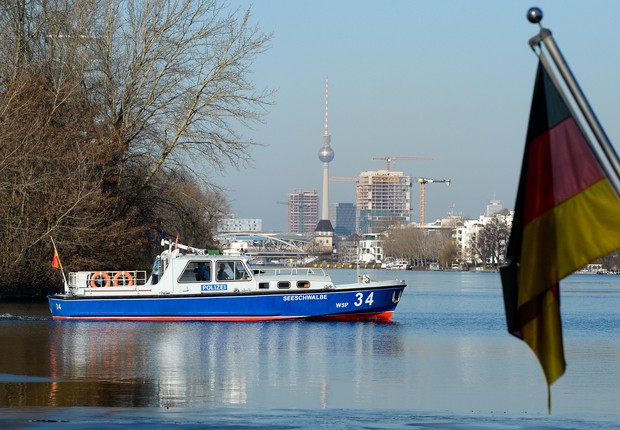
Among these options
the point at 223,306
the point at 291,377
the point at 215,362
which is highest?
the point at 223,306

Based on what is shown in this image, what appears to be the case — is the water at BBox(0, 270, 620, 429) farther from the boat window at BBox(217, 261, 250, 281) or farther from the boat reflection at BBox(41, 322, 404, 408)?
the boat window at BBox(217, 261, 250, 281)

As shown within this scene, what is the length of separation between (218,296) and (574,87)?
34853 mm

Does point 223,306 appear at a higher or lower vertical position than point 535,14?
lower

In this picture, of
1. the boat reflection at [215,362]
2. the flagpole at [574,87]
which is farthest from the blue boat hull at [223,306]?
the flagpole at [574,87]

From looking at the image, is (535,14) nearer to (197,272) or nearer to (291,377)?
(291,377)

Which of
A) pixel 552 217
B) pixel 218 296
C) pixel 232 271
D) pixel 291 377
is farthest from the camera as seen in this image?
pixel 218 296

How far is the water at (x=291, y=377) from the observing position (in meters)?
18.4

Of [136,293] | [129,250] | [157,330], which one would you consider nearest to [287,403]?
[157,330]

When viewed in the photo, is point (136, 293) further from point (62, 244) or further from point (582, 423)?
point (582, 423)

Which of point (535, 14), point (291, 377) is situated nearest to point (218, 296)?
point (291, 377)

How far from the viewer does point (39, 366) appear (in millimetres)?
27000

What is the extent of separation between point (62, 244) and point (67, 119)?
609cm

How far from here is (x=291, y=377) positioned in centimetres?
2577

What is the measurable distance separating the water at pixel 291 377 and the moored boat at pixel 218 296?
0.65 metres
